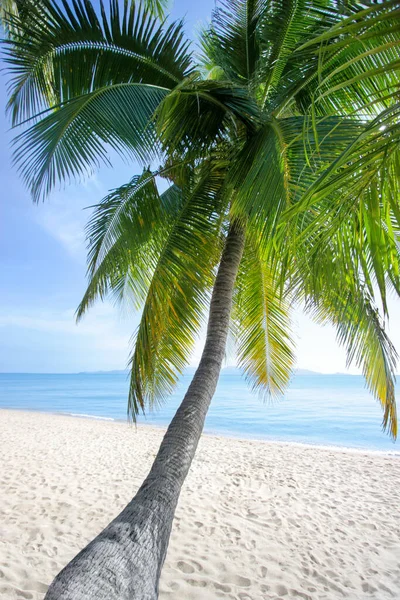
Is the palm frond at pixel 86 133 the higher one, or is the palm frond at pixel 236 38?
the palm frond at pixel 236 38

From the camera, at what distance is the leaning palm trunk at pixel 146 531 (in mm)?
1564

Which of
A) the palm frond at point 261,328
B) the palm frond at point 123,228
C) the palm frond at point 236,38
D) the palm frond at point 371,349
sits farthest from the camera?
the palm frond at point 261,328

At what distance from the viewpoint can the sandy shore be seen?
10.8 feet

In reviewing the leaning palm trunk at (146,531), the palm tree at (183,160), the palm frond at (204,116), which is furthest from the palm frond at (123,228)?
the leaning palm trunk at (146,531)

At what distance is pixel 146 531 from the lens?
6.45 ft

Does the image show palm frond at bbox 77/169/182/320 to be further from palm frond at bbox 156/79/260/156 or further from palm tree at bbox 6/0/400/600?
palm frond at bbox 156/79/260/156

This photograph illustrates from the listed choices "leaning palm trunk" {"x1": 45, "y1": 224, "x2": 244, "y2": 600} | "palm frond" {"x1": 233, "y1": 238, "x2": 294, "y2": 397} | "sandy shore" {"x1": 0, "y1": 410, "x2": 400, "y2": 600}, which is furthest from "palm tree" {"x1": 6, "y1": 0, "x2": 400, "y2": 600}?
"sandy shore" {"x1": 0, "y1": 410, "x2": 400, "y2": 600}

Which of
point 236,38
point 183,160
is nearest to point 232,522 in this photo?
point 183,160

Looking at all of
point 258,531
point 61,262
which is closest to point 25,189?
point 258,531

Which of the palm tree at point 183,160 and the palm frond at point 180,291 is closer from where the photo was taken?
the palm tree at point 183,160

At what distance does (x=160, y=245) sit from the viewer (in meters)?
4.87

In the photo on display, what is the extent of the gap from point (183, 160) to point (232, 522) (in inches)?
158

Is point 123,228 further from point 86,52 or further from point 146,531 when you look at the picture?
point 146,531

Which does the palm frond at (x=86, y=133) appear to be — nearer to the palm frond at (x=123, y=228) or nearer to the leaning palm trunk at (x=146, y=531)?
the palm frond at (x=123, y=228)
